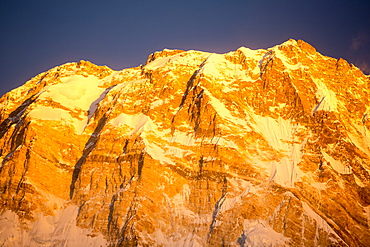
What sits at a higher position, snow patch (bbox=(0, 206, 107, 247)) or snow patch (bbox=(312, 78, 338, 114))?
snow patch (bbox=(312, 78, 338, 114))

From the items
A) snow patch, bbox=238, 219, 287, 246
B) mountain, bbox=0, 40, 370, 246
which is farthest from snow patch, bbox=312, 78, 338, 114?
snow patch, bbox=238, 219, 287, 246

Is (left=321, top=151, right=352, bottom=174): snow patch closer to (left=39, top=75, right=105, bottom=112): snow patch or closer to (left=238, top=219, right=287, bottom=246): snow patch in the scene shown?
(left=238, top=219, right=287, bottom=246): snow patch

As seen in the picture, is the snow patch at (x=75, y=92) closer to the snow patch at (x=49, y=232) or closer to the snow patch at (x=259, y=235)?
the snow patch at (x=49, y=232)

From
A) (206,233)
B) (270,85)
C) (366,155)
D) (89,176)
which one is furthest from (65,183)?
(366,155)

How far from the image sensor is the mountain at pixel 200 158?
359ft

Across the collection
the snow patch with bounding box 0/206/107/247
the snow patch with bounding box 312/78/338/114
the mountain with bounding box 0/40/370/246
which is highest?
the snow patch with bounding box 312/78/338/114

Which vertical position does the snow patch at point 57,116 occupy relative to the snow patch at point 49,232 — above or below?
above

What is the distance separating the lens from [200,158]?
409ft

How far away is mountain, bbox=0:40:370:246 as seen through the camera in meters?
110

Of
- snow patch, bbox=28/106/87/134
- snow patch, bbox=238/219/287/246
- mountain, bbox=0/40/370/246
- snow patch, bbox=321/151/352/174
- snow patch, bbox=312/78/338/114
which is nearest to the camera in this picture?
snow patch, bbox=238/219/287/246

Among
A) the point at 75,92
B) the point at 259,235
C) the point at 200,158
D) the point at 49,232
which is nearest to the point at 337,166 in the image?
the point at 259,235

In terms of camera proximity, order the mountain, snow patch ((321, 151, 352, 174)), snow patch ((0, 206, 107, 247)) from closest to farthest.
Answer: the mountain
snow patch ((0, 206, 107, 247))
snow patch ((321, 151, 352, 174))

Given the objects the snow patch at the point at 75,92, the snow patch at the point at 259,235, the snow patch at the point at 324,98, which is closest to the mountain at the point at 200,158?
the snow patch at the point at 259,235

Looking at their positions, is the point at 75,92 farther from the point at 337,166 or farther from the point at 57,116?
the point at 337,166
